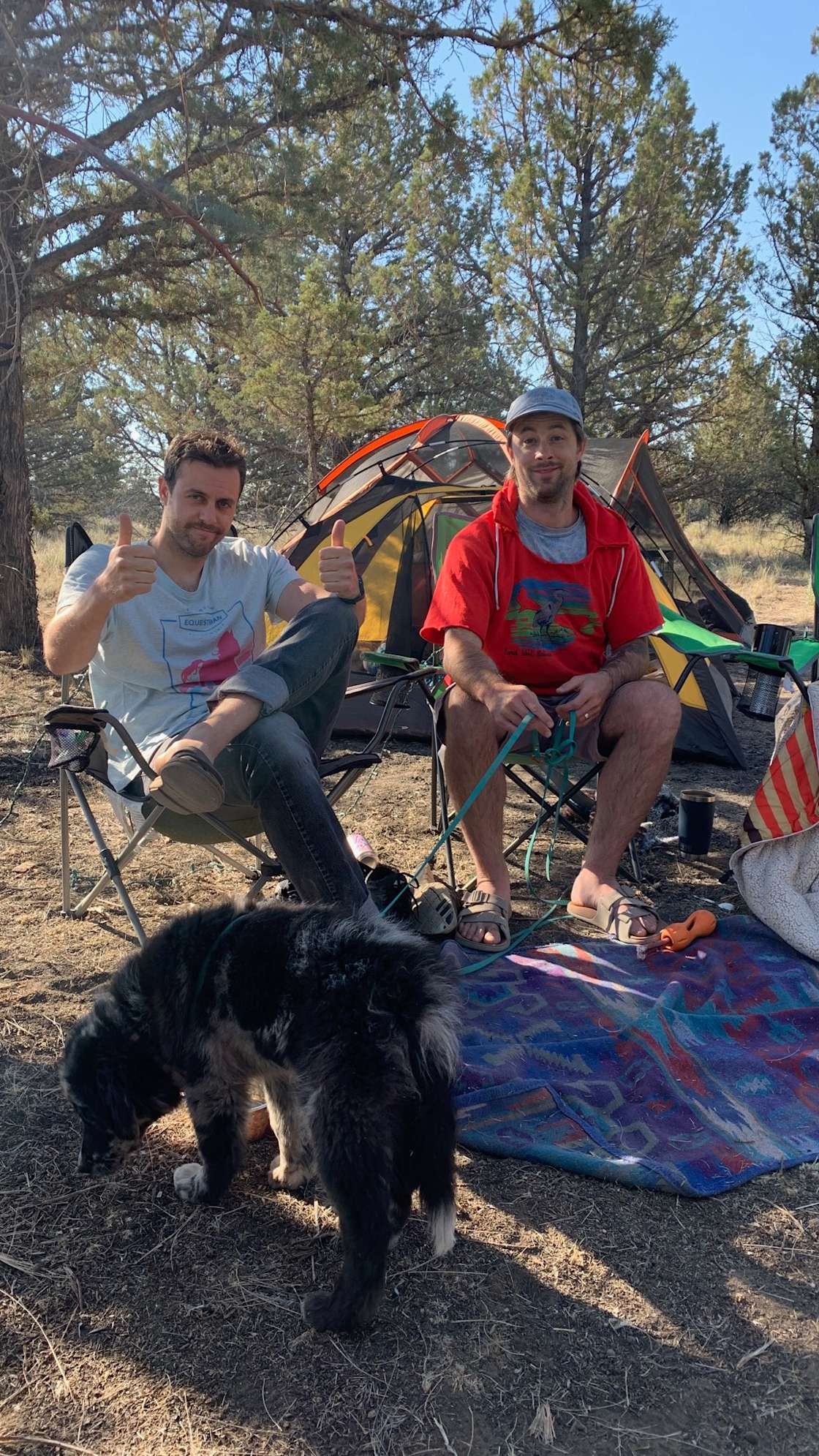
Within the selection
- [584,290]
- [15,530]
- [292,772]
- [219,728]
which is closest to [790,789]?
[292,772]

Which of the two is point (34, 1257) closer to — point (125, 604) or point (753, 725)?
point (125, 604)

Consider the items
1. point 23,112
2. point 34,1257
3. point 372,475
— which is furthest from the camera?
point 372,475

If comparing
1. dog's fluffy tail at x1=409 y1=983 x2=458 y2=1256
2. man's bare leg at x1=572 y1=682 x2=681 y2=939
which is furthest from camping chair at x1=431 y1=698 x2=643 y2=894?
dog's fluffy tail at x1=409 y1=983 x2=458 y2=1256

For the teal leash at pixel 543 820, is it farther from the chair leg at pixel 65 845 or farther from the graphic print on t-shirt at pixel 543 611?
the chair leg at pixel 65 845

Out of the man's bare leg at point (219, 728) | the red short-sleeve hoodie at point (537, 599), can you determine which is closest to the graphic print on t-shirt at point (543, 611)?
the red short-sleeve hoodie at point (537, 599)

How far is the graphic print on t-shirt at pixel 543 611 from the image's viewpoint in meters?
3.09

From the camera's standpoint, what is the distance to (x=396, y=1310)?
1.58 meters

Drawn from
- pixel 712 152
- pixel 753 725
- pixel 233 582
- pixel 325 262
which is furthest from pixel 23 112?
pixel 712 152

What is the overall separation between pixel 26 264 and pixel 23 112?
234 cm

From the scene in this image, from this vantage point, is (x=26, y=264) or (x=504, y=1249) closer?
(x=504, y=1249)

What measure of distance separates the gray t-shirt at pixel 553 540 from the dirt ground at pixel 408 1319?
186 cm

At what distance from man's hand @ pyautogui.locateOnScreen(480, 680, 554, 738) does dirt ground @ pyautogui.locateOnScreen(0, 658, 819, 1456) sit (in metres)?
1.22

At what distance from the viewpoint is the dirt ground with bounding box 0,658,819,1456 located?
1365 millimetres

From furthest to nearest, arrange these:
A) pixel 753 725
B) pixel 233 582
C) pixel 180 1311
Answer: pixel 753 725 → pixel 233 582 → pixel 180 1311
